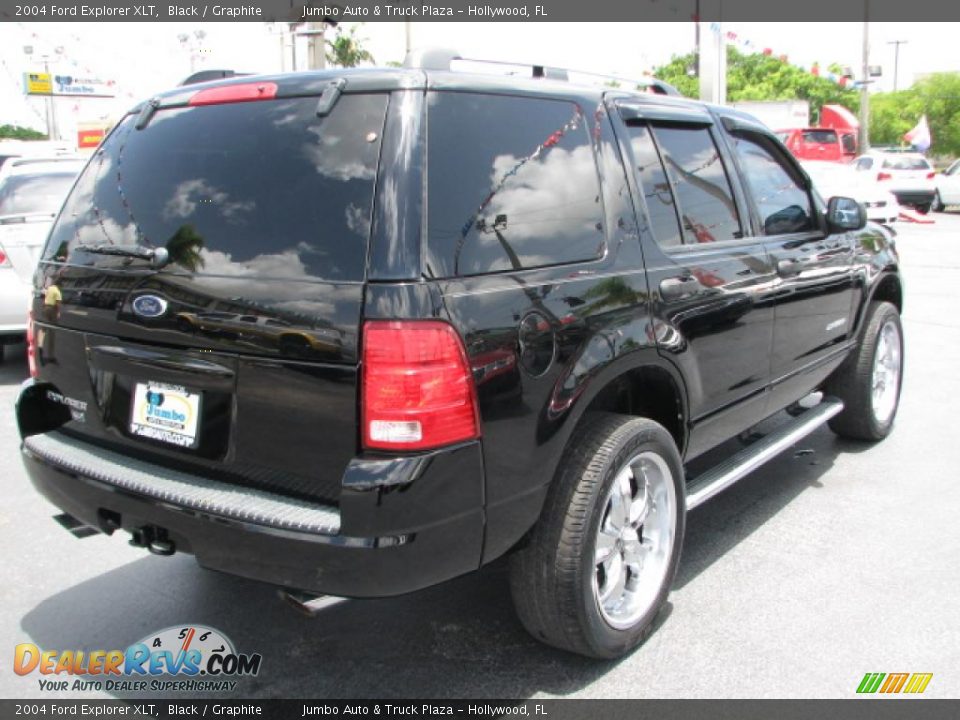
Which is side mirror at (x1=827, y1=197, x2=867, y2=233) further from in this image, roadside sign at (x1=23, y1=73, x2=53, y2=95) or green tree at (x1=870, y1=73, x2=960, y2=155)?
roadside sign at (x1=23, y1=73, x2=53, y2=95)

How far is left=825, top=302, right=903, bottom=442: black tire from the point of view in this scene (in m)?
5.31

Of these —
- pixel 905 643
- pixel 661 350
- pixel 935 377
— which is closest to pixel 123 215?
pixel 661 350

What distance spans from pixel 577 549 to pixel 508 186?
117 centimetres

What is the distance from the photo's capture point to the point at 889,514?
4.53m

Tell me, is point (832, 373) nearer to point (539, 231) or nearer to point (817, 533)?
point (817, 533)

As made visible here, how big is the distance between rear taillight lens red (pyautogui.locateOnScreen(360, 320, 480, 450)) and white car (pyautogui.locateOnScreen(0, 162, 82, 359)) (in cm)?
529

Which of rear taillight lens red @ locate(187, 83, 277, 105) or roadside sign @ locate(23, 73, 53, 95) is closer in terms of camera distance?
rear taillight lens red @ locate(187, 83, 277, 105)

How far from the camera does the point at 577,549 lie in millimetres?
2852

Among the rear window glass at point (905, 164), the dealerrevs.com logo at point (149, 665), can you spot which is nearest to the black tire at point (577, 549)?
the dealerrevs.com logo at point (149, 665)

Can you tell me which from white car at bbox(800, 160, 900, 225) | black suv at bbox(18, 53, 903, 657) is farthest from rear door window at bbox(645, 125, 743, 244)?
white car at bbox(800, 160, 900, 225)

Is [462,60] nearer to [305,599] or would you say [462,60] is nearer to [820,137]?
[305,599]

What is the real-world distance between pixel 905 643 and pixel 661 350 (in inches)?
55.6

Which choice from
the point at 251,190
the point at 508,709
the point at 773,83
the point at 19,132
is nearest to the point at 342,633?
the point at 508,709

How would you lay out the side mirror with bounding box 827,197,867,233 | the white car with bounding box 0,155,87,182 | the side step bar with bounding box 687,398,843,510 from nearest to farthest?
the side step bar with bounding box 687,398,843,510 < the side mirror with bounding box 827,197,867,233 < the white car with bounding box 0,155,87,182
